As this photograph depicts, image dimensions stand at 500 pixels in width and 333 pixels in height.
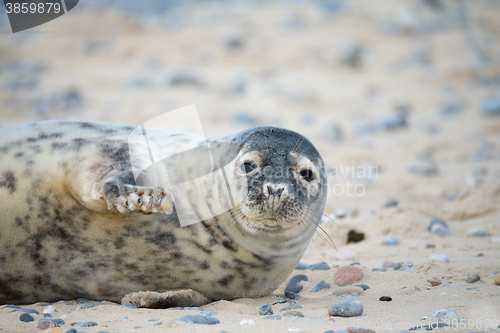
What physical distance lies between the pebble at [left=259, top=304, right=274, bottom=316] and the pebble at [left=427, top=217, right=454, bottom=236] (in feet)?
5.90

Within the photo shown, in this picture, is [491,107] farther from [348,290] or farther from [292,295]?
[292,295]

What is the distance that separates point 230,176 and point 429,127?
5145 mm

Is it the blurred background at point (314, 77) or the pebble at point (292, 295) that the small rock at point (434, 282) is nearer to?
the pebble at point (292, 295)

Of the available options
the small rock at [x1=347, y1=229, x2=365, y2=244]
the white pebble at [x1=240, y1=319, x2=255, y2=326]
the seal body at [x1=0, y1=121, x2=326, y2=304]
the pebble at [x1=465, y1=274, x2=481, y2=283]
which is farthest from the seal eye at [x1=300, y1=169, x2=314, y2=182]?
the small rock at [x1=347, y1=229, x2=365, y2=244]

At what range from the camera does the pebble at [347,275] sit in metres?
2.61

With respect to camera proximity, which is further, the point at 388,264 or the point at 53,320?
the point at 388,264

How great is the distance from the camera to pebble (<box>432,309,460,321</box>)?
191 cm

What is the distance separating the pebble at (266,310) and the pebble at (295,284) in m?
0.53

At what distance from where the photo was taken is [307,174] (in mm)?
2223

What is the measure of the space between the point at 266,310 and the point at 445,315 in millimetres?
721

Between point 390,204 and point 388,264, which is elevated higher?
point 390,204

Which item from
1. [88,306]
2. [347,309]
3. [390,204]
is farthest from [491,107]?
[88,306]

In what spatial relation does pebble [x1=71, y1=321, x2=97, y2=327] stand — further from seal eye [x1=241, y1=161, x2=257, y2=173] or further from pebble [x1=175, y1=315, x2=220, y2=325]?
seal eye [x1=241, y1=161, x2=257, y2=173]

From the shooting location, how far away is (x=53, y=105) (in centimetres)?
688
